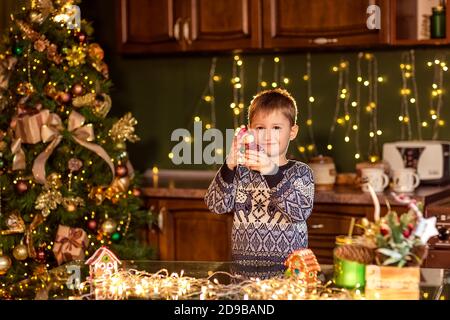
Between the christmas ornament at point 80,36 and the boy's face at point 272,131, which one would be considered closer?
the boy's face at point 272,131

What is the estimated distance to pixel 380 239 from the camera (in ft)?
7.04

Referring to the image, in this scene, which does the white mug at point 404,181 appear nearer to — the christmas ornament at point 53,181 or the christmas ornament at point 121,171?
the christmas ornament at point 121,171

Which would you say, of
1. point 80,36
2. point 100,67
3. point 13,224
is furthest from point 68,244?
point 80,36

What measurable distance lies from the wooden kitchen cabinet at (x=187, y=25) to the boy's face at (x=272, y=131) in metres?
1.43

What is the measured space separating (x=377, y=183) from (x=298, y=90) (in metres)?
0.83

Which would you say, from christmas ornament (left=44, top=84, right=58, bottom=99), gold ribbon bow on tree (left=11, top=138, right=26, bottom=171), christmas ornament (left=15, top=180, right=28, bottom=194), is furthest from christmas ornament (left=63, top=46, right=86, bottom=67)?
christmas ornament (left=15, top=180, right=28, bottom=194)

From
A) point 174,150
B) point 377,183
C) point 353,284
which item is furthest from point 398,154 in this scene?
point 353,284

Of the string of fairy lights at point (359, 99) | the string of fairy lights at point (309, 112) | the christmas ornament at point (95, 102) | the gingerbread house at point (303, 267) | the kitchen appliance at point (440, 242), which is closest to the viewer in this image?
the gingerbread house at point (303, 267)

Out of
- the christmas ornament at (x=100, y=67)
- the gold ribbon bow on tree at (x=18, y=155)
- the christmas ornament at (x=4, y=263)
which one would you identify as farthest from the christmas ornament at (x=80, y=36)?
the christmas ornament at (x=4, y=263)

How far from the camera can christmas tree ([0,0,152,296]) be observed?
3.97 metres

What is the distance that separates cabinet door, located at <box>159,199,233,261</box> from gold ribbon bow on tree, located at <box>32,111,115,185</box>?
A: 1.57ft

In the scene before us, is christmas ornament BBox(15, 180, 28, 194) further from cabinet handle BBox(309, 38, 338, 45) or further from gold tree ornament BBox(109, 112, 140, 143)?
cabinet handle BBox(309, 38, 338, 45)

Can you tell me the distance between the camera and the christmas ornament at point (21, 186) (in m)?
A: 3.96

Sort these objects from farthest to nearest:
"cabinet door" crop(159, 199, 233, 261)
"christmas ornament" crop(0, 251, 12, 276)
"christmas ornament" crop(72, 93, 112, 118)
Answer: "cabinet door" crop(159, 199, 233, 261)
"christmas ornament" crop(72, 93, 112, 118)
"christmas ornament" crop(0, 251, 12, 276)
